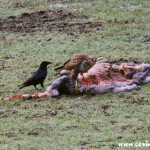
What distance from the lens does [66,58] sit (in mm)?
13156

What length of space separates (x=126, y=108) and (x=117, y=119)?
0.59 metres

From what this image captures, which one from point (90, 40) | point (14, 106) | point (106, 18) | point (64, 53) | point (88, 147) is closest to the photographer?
point (88, 147)

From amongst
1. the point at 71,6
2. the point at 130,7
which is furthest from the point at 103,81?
the point at 71,6

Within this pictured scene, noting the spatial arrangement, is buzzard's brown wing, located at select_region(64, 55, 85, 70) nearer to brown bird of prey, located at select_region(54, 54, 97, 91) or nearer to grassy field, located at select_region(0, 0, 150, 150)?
brown bird of prey, located at select_region(54, 54, 97, 91)

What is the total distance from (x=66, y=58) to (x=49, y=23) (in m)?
3.55

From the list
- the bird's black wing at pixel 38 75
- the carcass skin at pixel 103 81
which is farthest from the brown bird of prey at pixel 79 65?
the bird's black wing at pixel 38 75

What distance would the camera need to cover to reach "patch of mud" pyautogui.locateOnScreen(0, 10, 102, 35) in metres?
15.9

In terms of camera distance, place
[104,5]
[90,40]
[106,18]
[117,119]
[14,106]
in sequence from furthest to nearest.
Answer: [104,5], [106,18], [90,40], [14,106], [117,119]

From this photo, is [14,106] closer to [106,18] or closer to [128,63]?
[128,63]

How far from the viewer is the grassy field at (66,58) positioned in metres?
8.30

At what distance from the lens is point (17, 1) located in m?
19.5

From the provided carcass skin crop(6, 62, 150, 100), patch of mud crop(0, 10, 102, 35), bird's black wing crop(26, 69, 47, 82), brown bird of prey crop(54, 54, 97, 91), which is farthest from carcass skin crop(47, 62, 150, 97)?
patch of mud crop(0, 10, 102, 35)

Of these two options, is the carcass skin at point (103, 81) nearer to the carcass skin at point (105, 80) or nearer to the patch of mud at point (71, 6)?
the carcass skin at point (105, 80)

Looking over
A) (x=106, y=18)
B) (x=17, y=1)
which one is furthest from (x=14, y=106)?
(x=17, y=1)
